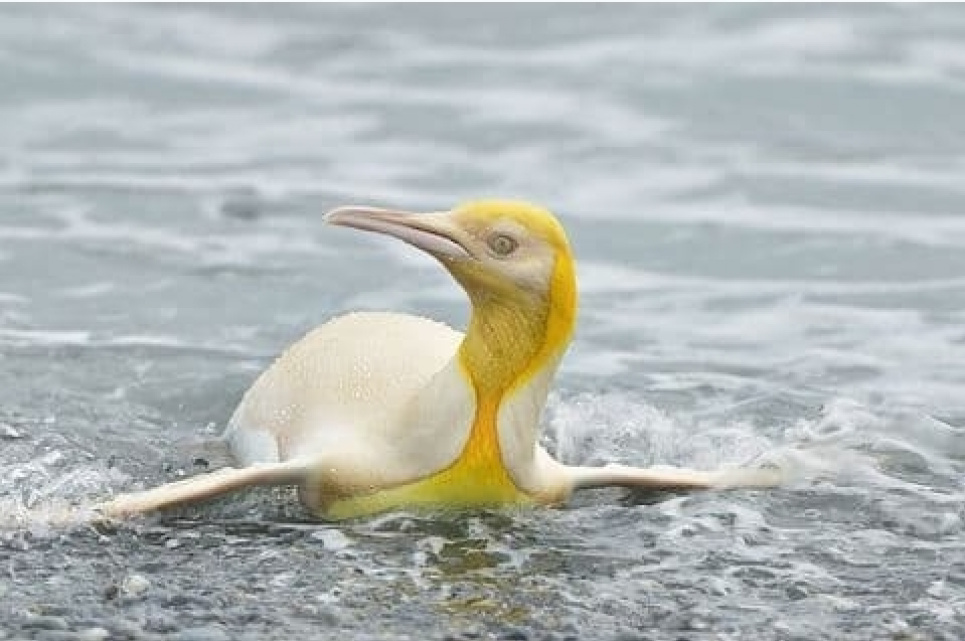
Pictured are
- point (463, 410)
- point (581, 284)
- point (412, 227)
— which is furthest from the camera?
point (581, 284)

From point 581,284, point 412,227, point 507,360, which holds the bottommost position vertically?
point 581,284

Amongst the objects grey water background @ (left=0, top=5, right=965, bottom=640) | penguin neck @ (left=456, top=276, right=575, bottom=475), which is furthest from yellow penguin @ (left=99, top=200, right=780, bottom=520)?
grey water background @ (left=0, top=5, right=965, bottom=640)

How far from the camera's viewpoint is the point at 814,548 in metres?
7.54

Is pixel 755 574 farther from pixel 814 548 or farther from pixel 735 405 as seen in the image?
pixel 735 405

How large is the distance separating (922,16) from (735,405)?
876 centimetres

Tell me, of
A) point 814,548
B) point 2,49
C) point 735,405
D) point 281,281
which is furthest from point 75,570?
point 2,49

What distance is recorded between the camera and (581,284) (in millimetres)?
12383

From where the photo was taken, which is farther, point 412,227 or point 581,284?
point 581,284

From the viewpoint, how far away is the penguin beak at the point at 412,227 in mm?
7164

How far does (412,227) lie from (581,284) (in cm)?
520

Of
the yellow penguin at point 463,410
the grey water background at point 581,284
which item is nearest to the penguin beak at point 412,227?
the yellow penguin at point 463,410

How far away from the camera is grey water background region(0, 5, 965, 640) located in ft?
23.2

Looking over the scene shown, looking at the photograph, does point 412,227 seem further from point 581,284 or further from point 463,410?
point 581,284

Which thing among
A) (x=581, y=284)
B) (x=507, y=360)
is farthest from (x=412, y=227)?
(x=581, y=284)
